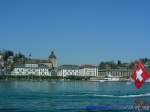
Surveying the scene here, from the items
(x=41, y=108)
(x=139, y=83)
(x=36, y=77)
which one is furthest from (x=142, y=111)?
(x=36, y=77)

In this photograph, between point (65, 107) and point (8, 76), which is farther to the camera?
point (8, 76)

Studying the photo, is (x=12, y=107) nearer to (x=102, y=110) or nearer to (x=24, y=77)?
(x=102, y=110)

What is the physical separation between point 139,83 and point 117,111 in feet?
19.8

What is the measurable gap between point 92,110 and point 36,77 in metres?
162

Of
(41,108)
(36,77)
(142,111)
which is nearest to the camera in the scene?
(142,111)

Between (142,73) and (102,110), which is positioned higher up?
(142,73)

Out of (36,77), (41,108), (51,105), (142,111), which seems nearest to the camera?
(142,111)

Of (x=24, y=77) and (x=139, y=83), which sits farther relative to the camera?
(x=24, y=77)

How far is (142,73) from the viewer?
136ft

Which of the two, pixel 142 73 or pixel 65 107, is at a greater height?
pixel 142 73

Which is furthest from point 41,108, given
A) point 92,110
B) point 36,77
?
point 36,77

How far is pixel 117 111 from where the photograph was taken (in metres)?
36.1

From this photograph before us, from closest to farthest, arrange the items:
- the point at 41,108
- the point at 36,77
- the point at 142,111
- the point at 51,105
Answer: the point at 142,111 → the point at 41,108 → the point at 51,105 → the point at 36,77

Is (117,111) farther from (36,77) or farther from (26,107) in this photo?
(36,77)
